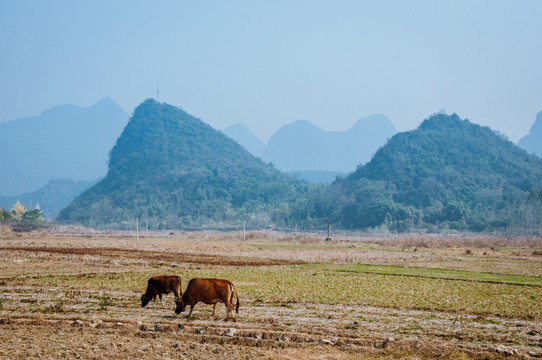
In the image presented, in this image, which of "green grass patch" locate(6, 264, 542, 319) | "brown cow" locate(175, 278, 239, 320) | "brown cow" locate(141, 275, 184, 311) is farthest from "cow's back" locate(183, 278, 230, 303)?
"green grass patch" locate(6, 264, 542, 319)

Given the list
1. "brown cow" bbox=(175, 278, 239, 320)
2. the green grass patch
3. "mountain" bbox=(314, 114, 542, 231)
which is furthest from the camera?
"mountain" bbox=(314, 114, 542, 231)

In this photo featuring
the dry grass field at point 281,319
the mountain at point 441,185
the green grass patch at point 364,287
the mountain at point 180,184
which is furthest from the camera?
the mountain at point 180,184

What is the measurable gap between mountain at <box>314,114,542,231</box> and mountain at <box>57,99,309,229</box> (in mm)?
15786

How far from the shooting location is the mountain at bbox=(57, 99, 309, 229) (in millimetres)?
127688

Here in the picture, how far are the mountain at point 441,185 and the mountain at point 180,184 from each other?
15.8 meters

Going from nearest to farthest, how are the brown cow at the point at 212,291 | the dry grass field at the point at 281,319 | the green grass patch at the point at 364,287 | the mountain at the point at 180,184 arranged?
the dry grass field at the point at 281,319, the brown cow at the point at 212,291, the green grass patch at the point at 364,287, the mountain at the point at 180,184

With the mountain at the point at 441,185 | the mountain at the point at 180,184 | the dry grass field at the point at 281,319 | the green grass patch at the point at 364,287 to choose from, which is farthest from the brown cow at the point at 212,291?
the mountain at the point at 180,184

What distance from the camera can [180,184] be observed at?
144 meters

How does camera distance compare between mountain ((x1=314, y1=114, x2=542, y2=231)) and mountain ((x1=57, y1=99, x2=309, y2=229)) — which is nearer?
mountain ((x1=314, y1=114, x2=542, y2=231))

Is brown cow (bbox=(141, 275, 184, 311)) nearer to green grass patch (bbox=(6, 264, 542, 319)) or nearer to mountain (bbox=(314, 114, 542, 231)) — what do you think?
green grass patch (bbox=(6, 264, 542, 319))

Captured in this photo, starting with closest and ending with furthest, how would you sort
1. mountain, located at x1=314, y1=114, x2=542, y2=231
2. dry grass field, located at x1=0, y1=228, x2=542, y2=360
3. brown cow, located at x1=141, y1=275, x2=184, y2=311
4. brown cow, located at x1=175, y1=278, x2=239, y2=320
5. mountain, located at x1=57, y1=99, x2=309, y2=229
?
dry grass field, located at x1=0, y1=228, x2=542, y2=360, brown cow, located at x1=175, y1=278, x2=239, y2=320, brown cow, located at x1=141, y1=275, x2=184, y2=311, mountain, located at x1=314, y1=114, x2=542, y2=231, mountain, located at x1=57, y1=99, x2=309, y2=229

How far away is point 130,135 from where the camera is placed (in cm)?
17850

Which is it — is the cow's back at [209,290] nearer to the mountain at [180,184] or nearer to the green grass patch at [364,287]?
the green grass patch at [364,287]

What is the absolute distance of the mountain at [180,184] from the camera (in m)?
128
